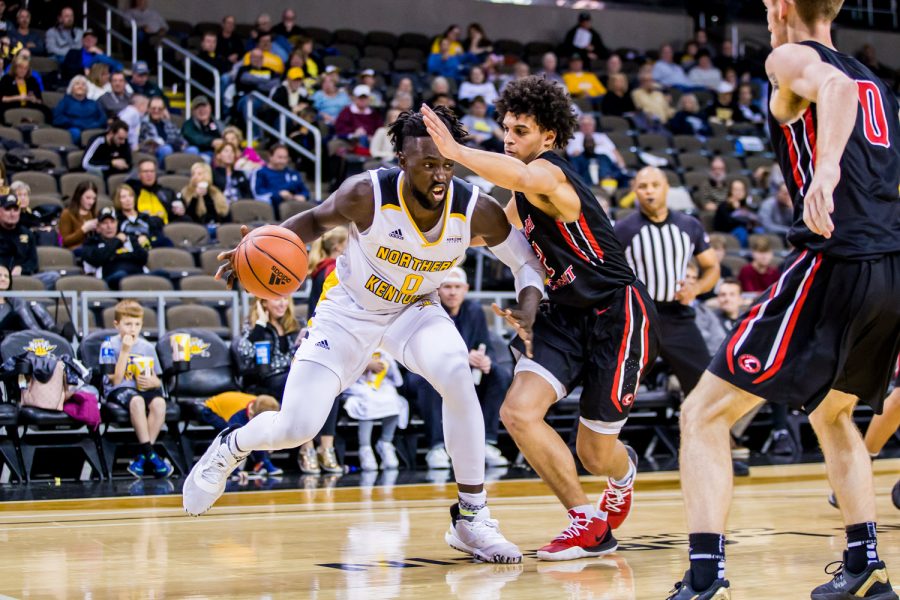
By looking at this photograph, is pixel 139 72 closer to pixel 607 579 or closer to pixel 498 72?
pixel 498 72

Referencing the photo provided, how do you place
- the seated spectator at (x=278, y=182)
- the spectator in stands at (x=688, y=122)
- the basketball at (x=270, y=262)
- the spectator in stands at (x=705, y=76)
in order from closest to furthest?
the basketball at (x=270, y=262) → the seated spectator at (x=278, y=182) → the spectator in stands at (x=688, y=122) → the spectator in stands at (x=705, y=76)

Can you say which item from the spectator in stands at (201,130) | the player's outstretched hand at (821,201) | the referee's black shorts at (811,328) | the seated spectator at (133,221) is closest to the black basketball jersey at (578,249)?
the referee's black shorts at (811,328)

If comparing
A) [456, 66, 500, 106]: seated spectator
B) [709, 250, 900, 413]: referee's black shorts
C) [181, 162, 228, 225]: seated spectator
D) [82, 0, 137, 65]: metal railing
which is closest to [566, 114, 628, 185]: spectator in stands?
[456, 66, 500, 106]: seated spectator

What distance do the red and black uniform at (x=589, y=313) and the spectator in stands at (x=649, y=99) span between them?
1265cm

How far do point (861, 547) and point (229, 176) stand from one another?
954cm

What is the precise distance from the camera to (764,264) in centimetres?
1171

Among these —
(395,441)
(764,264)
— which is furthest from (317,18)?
(395,441)

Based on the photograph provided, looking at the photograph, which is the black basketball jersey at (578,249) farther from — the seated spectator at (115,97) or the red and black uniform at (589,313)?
the seated spectator at (115,97)

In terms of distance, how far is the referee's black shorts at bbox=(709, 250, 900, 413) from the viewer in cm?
338

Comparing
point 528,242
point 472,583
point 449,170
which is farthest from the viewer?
point 528,242

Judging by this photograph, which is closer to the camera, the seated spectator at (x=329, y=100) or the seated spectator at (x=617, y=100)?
the seated spectator at (x=329, y=100)

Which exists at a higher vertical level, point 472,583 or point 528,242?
point 528,242

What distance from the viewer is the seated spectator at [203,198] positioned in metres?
11.4

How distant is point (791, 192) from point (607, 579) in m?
1.49
